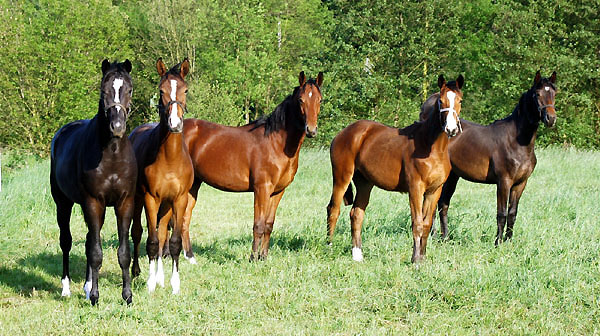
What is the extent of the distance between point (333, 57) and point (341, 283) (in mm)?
24102

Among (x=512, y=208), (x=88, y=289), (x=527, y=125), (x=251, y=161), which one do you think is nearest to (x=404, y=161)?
(x=251, y=161)

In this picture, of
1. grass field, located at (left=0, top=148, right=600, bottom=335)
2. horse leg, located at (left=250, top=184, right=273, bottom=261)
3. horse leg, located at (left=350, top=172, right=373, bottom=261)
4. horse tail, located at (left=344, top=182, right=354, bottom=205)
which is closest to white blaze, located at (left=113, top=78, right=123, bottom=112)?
grass field, located at (left=0, top=148, right=600, bottom=335)

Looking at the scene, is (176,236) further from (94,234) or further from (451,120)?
(451,120)

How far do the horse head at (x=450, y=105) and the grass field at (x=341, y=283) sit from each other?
4.92 feet

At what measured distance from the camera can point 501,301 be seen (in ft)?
17.9

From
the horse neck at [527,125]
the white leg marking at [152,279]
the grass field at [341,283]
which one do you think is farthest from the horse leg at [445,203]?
the white leg marking at [152,279]

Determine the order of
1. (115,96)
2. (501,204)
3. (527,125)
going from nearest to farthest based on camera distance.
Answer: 1. (115,96)
2. (501,204)
3. (527,125)

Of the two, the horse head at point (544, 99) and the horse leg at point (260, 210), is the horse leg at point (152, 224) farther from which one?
the horse head at point (544, 99)

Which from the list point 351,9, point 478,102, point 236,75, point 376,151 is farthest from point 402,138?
point 236,75

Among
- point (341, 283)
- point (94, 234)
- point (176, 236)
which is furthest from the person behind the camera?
point (176, 236)

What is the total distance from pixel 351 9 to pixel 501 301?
2501 cm

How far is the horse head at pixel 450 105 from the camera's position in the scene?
253 inches

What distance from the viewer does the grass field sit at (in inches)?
200

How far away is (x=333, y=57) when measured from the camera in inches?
1150
